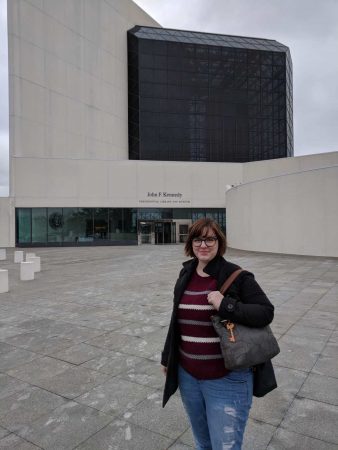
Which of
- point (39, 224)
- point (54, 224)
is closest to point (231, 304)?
point (54, 224)

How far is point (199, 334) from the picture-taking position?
6.74ft

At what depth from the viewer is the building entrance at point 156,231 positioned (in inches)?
1426

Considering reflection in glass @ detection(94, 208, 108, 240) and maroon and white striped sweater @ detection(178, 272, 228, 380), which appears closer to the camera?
maroon and white striped sweater @ detection(178, 272, 228, 380)

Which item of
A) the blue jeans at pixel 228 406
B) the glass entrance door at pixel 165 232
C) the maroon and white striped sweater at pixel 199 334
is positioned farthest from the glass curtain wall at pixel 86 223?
the blue jeans at pixel 228 406

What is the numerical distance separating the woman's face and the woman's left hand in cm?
27

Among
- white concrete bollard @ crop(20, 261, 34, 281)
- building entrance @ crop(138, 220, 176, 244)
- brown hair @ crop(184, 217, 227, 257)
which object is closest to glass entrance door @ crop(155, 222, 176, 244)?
building entrance @ crop(138, 220, 176, 244)

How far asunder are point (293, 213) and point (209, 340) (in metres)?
19.6

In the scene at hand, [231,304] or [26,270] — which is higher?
[231,304]

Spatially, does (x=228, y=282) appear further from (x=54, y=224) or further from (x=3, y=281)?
(x=54, y=224)

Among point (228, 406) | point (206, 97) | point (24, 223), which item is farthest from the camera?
point (206, 97)

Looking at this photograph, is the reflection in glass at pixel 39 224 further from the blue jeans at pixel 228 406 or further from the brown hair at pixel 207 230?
the blue jeans at pixel 228 406

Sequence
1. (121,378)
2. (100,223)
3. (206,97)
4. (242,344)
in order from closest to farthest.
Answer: (242,344) → (121,378) → (100,223) → (206,97)

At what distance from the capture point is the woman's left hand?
1.90 metres

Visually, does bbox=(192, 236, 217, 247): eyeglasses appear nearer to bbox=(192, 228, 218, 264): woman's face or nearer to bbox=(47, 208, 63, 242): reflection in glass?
bbox=(192, 228, 218, 264): woman's face
